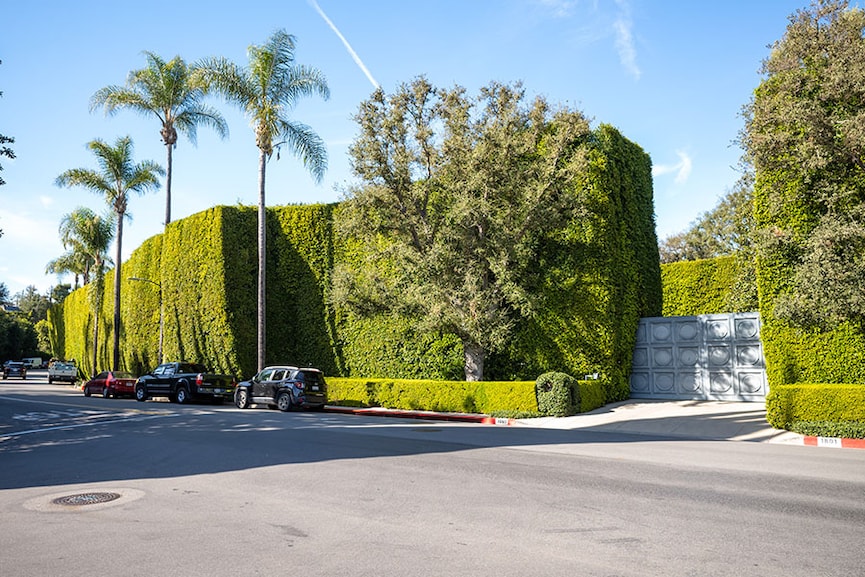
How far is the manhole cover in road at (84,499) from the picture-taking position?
734 centimetres

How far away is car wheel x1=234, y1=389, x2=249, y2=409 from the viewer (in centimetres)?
2356

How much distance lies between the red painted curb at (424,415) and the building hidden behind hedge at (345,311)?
10.0 feet

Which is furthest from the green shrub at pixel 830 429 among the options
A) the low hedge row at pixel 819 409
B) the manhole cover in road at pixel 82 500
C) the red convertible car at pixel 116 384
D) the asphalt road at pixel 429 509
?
the red convertible car at pixel 116 384

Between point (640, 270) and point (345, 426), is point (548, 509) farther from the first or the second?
point (640, 270)

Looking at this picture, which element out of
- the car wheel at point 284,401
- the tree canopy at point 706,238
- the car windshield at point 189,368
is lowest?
the car wheel at point 284,401

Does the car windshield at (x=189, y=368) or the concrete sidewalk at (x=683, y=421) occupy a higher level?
the car windshield at (x=189, y=368)

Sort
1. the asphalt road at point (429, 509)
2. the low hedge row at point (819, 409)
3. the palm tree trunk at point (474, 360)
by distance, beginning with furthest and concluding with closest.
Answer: the palm tree trunk at point (474, 360) → the low hedge row at point (819, 409) → the asphalt road at point (429, 509)

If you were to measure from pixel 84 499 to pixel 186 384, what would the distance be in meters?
20.5

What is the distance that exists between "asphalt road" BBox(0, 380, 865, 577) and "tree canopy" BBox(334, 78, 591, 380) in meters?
8.25

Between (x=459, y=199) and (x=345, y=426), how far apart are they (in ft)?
26.9

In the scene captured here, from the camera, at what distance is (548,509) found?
6.82m

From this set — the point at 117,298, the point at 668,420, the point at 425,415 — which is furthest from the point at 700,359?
the point at 117,298

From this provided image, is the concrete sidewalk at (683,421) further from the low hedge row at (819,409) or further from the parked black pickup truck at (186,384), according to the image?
the parked black pickup truck at (186,384)

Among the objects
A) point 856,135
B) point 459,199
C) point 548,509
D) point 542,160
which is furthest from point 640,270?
point 548,509
